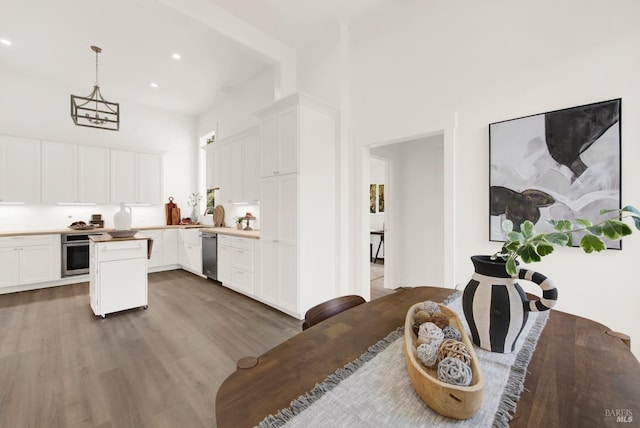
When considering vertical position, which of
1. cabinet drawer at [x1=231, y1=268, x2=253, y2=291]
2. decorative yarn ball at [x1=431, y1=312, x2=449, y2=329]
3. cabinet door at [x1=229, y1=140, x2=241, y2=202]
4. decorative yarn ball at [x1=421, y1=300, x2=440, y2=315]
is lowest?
cabinet drawer at [x1=231, y1=268, x2=253, y2=291]

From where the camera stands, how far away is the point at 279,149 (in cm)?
338

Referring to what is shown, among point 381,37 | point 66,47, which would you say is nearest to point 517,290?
point 381,37

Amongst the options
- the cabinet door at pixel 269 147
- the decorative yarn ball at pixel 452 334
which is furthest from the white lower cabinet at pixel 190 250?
the decorative yarn ball at pixel 452 334

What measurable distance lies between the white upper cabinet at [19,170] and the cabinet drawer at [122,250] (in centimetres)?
272

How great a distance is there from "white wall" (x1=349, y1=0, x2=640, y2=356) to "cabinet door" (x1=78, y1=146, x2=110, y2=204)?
497 centimetres

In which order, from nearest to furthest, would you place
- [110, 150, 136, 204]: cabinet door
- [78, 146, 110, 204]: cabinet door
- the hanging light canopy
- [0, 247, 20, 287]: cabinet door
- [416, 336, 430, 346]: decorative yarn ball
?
[416, 336, 430, 346]: decorative yarn ball < the hanging light canopy < [0, 247, 20, 287]: cabinet door < [78, 146, 110, 204]: cabinet door < [110, 150, 136, 204]: cabinet door

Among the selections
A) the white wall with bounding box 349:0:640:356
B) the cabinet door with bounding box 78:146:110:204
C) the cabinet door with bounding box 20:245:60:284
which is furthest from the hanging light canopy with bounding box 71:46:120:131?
the white wall with bounding box 349:0:640:356

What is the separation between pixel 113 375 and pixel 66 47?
4.45 meters

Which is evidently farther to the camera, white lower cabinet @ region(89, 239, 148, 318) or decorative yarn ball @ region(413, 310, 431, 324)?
white lower cabinet @ region(89, 239, 148, 318)

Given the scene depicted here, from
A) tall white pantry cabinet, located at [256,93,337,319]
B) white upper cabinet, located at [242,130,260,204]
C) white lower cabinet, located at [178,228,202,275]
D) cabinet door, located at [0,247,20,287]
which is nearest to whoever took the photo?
tall white pantry cabinet, located at [256,93,337,319]

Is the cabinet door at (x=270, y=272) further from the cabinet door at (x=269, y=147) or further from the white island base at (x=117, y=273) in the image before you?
the white island base at (x=117, y=273)

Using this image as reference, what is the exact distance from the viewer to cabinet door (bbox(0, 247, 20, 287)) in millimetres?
4137

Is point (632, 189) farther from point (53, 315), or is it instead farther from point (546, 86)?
point (53, 315)

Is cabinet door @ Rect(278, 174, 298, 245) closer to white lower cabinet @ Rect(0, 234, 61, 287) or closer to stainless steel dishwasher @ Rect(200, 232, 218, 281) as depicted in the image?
stainless steel dishwasher @ Rect(200, 232, 218, 281)
